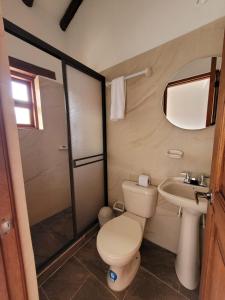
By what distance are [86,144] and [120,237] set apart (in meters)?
1.01

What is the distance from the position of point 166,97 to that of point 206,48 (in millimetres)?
446

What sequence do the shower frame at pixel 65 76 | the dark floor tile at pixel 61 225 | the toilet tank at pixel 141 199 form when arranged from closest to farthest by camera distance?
the shower frame at pixel 65 76
the toilet tank at pixel 141 199
the dark floor tile at pixel 61 225

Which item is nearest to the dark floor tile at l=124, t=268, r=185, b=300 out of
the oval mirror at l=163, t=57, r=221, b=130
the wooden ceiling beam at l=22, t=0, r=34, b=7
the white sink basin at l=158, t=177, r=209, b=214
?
the white sink basin at l=158, t=177, r=209, b=214

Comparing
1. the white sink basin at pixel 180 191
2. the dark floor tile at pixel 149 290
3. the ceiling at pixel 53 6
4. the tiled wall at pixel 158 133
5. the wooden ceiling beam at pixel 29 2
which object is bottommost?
the dark floor tile at pixel 149 290

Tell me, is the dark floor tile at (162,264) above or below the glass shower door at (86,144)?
below

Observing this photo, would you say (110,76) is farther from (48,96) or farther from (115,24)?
(48,96)

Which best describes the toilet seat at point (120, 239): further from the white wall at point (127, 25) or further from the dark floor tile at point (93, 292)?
the white wall at point (127, 25)

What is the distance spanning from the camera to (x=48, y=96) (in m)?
1.95

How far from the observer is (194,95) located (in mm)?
1230

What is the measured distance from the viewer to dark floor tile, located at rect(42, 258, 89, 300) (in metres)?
1.17

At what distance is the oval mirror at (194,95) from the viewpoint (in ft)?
3.71

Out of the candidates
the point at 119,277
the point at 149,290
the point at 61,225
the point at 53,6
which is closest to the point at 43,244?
the point at 61,225

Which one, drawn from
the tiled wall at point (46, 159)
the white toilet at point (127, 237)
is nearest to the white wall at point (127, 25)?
the tiled wall at point (46, 159)

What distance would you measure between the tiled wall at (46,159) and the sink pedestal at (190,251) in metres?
1.76
